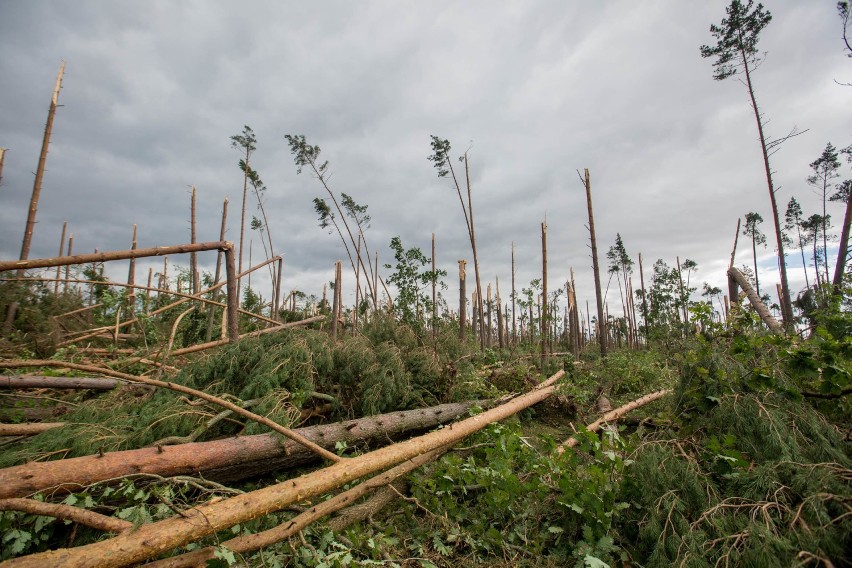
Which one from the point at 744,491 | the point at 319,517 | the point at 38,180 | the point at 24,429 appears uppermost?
the point at 38,180

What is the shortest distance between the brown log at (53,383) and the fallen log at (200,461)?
1803mm

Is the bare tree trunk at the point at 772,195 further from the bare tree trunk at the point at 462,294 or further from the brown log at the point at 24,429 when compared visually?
the brown log at the point at 24,429

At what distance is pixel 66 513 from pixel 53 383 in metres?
2.63

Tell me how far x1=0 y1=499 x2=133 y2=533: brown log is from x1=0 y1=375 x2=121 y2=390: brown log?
2252 mm

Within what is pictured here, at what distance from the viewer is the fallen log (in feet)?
6.53

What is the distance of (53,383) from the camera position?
3.51m

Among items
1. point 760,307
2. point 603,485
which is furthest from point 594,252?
point 603,485

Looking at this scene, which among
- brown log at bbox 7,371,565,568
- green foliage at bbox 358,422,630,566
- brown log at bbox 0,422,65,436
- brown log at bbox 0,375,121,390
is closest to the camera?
brown log at bbox 7,371,565,568

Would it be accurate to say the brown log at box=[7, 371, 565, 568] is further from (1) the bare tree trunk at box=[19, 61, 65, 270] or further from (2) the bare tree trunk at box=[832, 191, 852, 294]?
(2) the bare tree trunk at box=[832, 191, 852, 294]

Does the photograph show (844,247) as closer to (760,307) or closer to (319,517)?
(760,307)

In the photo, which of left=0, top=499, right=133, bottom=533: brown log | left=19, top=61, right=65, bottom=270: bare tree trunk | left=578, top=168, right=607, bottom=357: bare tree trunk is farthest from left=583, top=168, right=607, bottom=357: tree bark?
left=19, top=61, right=65, bottom=270: bare tree trunk

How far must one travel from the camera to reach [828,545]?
5.07 feet

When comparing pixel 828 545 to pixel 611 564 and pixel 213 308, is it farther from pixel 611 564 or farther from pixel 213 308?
pixel 213 308

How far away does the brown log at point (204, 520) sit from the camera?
4.71 feet
